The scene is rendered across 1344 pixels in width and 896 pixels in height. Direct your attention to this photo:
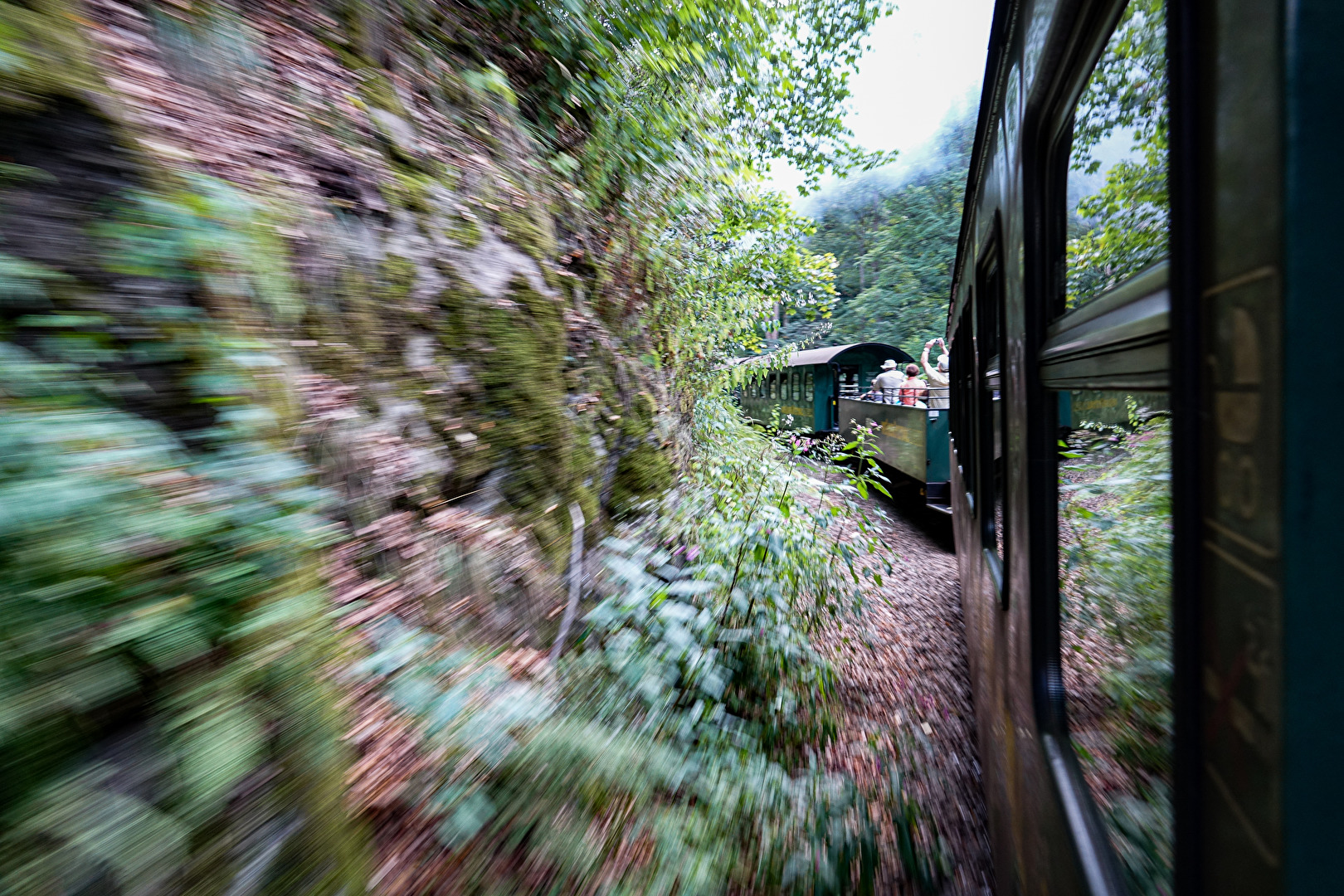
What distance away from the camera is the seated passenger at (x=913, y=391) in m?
10.1

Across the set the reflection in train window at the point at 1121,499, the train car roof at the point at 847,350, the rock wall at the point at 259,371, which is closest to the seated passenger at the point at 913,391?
the train car roof at the point at 847,350

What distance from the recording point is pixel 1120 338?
0.84m

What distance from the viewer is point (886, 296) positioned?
34.4 meters

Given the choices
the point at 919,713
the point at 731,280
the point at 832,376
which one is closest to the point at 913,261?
the point at 832,376

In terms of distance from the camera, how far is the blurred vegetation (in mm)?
1130

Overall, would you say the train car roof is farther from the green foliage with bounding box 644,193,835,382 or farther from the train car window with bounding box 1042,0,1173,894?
the train car window with bounding box 1042,0,1173,894

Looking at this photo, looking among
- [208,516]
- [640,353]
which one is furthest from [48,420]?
[640,353]

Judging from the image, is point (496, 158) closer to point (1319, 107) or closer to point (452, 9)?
point (452, 9)

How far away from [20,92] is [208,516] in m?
1.01

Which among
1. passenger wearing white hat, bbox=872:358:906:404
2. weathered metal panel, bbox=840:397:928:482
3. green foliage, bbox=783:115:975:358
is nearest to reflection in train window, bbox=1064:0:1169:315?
weathered metal panel, bbox=840:397:928:482

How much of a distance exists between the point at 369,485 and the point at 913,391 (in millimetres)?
9581

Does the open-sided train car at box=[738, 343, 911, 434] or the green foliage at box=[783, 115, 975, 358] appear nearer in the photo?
the open-sided train car at box=[738, 343, 911, 434]

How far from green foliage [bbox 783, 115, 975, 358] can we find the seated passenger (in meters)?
19.6

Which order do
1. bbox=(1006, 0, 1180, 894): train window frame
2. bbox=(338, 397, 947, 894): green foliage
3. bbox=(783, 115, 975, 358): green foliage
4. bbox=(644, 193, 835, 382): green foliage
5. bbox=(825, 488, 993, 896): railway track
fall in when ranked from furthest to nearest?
1. bbox=(783, 115, 975, 358): green foliage
2. bbox=(644, 193, 835, 382): green foliage
3. bbox=(825, 488, 993, 896): railway track
4. bbox=(338, 397, 947, 894): green foliage
5. bbox=(1006, 0, 1180, 894): train window frame
